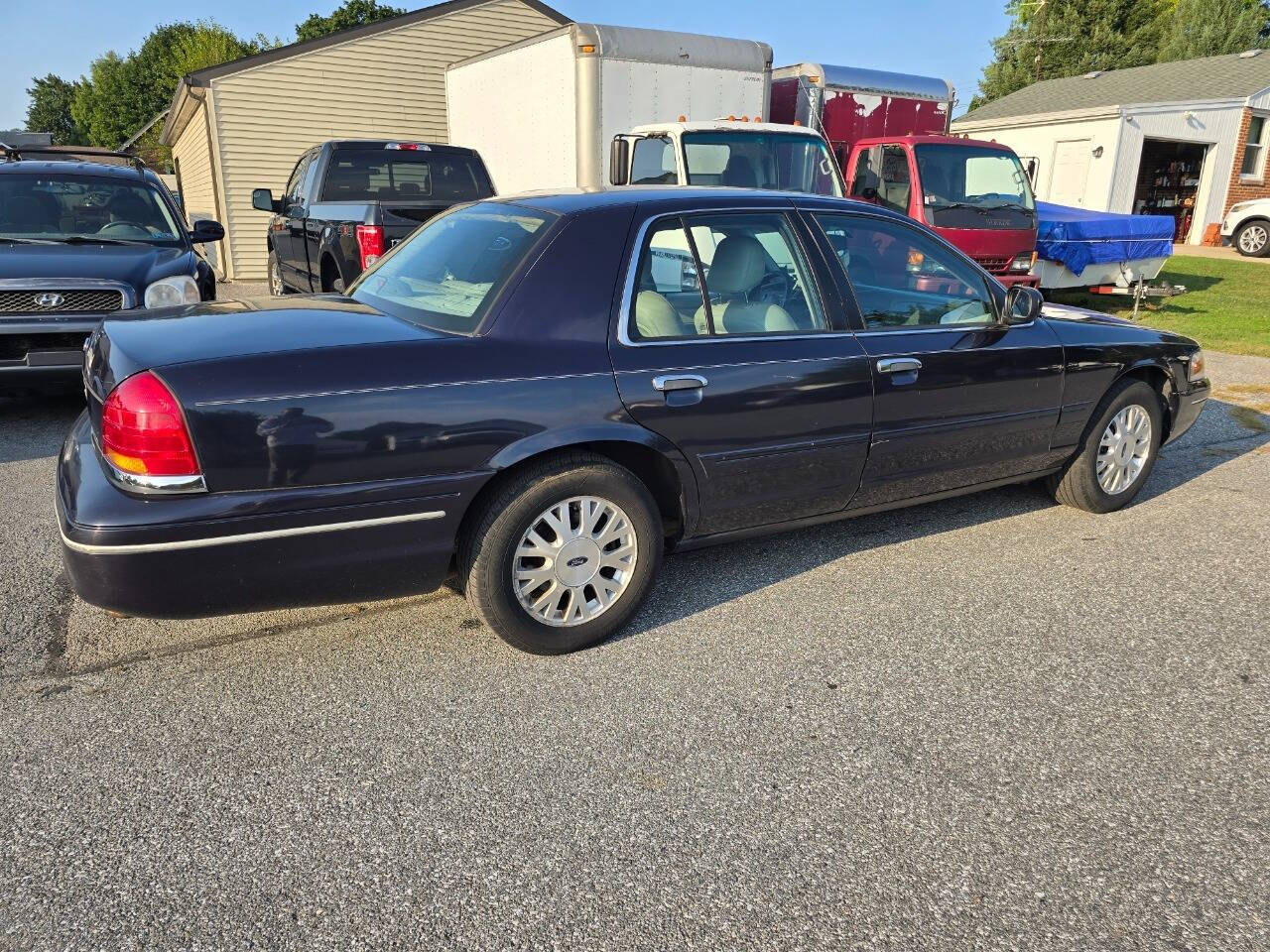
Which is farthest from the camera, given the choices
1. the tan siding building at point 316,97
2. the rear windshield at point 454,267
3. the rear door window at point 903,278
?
the tan siding building at point 316,97

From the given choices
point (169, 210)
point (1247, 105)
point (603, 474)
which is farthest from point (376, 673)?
point (1247, 105)

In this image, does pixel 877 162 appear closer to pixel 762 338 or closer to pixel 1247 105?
pixel 762 338

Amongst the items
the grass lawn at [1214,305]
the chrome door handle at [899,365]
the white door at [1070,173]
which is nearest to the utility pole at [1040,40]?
the white door at [1070,173]

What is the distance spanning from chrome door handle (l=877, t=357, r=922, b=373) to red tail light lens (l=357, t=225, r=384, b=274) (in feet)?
15.4

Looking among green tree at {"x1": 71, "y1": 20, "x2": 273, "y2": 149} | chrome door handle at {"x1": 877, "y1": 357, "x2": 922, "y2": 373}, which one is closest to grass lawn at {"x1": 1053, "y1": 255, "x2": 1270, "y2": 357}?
chrome door handle at {"x1": 877, "y1": 357, "x2": 922, "y2": 373}

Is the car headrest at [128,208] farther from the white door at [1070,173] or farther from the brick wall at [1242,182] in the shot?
the brick wall at [1242,182]

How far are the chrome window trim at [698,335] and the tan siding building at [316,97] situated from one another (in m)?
13.7

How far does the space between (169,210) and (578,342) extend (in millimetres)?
5861

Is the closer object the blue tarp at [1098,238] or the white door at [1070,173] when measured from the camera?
the blue tarp at [1098,238]

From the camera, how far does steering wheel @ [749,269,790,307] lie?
378 cm

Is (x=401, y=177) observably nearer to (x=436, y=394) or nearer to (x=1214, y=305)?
(x=436, y=394)

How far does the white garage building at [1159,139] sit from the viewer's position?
2280cm

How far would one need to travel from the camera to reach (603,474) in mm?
3326

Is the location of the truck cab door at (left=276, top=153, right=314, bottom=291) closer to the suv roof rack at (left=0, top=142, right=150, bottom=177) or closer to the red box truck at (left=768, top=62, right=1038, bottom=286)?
the suv roof rack at (left=0, top=142, right=150, bottom=177)
